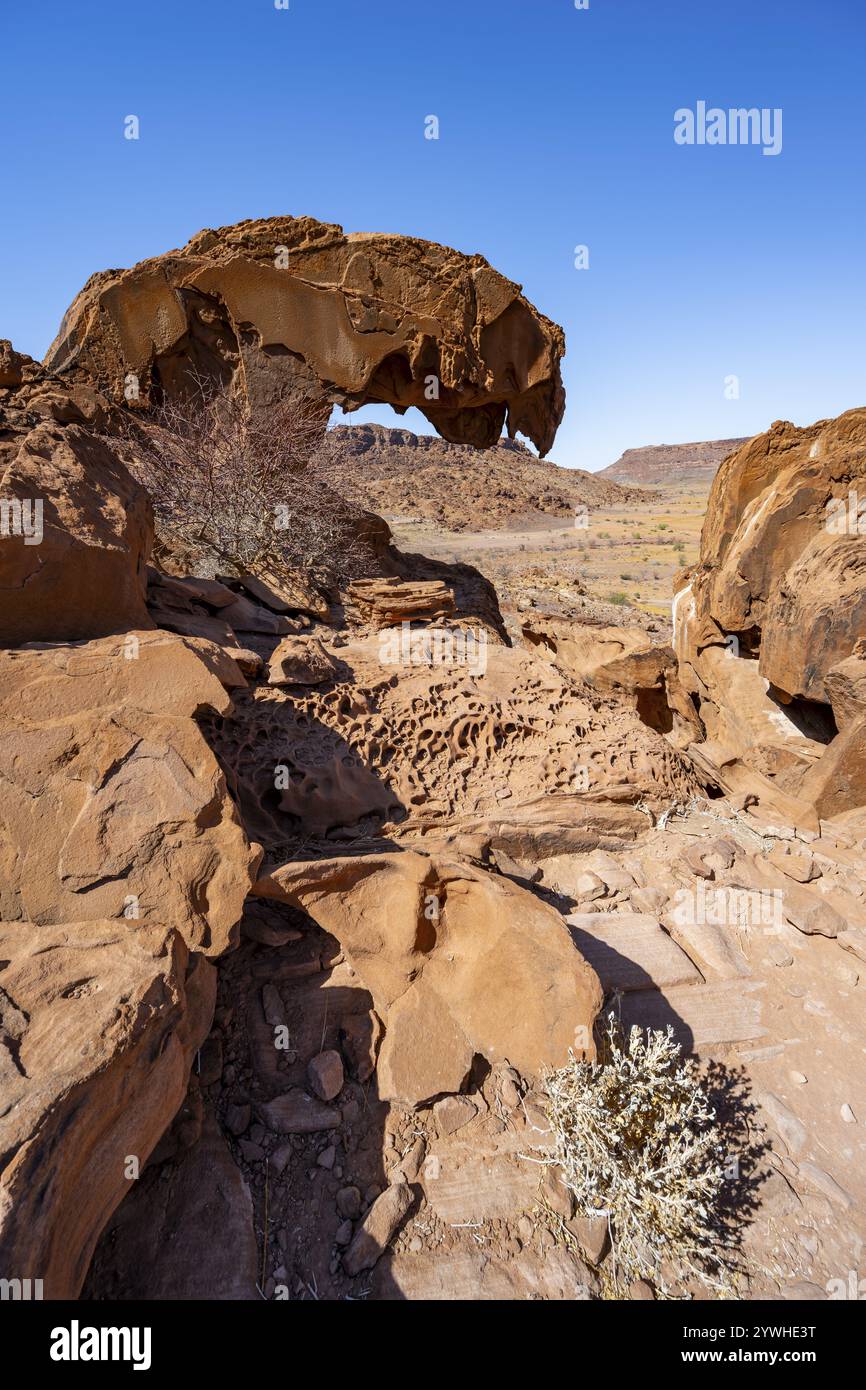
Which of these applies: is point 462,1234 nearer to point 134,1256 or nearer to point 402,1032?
point 402,1032

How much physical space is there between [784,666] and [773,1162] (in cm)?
323

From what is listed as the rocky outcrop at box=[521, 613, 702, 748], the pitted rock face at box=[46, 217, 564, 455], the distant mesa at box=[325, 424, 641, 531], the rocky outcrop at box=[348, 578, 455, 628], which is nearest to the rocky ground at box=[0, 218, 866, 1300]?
the rocky outcrop at box=[348, 578, 455, 628]

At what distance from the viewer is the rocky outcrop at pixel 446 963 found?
2.27 metres

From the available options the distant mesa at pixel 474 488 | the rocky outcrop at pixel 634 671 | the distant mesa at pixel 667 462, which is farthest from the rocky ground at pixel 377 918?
the distant mesa at pixel 667 462

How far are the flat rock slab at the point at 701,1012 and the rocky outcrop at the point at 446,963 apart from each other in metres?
0.59

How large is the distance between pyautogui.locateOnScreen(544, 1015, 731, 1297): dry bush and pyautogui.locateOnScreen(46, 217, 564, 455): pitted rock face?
7331 mm

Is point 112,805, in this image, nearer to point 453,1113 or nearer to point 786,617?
point 453,1113

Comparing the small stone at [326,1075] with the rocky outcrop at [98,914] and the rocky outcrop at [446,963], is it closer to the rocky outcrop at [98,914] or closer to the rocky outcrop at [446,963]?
the rocky outcrop at [446,963]

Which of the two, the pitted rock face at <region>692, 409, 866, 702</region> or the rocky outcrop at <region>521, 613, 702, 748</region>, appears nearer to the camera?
the pitted rock face at <region>692, 409, 866, 702</region>

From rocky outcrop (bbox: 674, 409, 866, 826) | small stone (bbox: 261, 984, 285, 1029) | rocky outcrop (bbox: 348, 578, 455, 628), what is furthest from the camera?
rocky outcrop (bbox: 348, 578, 455, 628)

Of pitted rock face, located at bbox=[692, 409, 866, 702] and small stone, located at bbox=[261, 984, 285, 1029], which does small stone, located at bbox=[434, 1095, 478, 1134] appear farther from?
pitted rock face, located at bbox=[692, 409, 866, 702]

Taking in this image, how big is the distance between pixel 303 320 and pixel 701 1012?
7730 mm

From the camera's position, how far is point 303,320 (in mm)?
7258

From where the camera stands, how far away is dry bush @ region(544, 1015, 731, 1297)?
192cm
